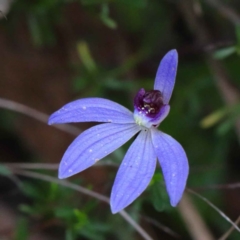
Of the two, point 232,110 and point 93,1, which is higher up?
point 93,1

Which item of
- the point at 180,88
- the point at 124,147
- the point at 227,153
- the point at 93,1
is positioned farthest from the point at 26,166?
the point at 227,153

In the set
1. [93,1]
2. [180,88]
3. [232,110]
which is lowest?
[232,110]

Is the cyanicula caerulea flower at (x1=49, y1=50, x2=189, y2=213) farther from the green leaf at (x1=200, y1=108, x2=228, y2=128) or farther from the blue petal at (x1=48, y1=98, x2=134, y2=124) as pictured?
the green leaf at (x1=200, y1=108, x2=228, y2=128)

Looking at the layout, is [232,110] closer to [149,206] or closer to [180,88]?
[180,88]

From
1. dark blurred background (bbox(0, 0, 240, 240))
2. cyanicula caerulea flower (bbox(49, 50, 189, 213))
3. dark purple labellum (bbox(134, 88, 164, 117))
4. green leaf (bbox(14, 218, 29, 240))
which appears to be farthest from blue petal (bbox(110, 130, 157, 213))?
green leaf (bbox(14, 218, 29, 240))

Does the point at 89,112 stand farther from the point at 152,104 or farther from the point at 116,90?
the point at 116,90

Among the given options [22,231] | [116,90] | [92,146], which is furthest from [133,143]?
[116,90]

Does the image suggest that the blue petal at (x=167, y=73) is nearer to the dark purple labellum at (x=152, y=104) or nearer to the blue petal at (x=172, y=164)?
the dark purple labellum at (x=152, y=104)
